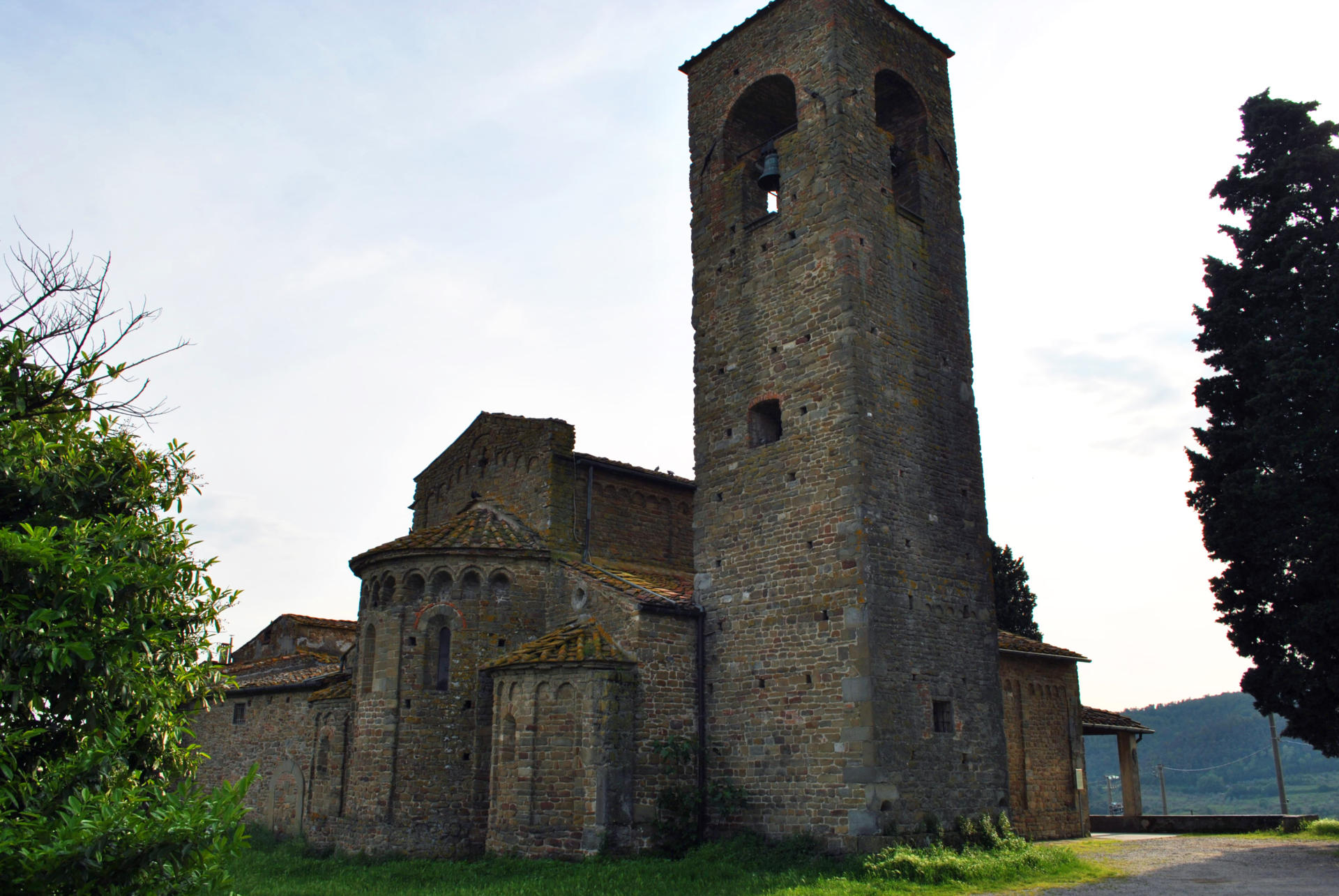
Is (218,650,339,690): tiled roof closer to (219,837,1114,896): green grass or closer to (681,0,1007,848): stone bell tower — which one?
(219,837,1114,896): green grass

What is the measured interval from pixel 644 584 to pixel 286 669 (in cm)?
1335

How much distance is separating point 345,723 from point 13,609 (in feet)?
50.3

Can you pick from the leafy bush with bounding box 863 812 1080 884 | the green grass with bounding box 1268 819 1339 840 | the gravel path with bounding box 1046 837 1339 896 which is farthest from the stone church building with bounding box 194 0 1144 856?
the green grass with bounding box 1268 819 1339 840

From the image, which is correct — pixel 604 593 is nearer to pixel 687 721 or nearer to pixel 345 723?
pixel 687 721

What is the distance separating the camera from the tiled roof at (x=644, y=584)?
1598 cm

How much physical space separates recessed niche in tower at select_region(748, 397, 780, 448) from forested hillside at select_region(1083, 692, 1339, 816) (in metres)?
83.7

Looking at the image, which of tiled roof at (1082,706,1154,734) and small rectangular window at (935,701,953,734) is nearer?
small rectangular window at (935,701,953,734)

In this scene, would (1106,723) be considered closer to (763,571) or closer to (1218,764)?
(763,571)

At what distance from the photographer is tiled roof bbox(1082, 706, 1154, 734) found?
23562 mm

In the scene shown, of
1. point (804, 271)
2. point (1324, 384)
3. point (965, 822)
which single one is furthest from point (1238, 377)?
point (965, 822)

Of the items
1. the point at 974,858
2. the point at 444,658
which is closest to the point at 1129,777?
the point at 974,858

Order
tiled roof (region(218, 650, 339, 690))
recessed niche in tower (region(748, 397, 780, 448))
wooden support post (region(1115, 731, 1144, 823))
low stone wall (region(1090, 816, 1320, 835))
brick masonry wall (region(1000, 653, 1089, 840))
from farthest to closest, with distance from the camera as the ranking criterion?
wooden support post (region(1115, 731, 1144, 823))
tiled roof (region(218, 650, 339, 690))
low stone wall (region(1090, 816, 1320, 835))
brick masonry wall (region(1000, 653, 1089, 840))
recessed niche in tower (region(748, 397, 780, 448))

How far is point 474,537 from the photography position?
17781mm

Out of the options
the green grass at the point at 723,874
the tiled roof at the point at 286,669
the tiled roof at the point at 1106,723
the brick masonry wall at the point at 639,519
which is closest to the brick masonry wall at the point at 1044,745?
the tiled roof at the point at 1106,723
